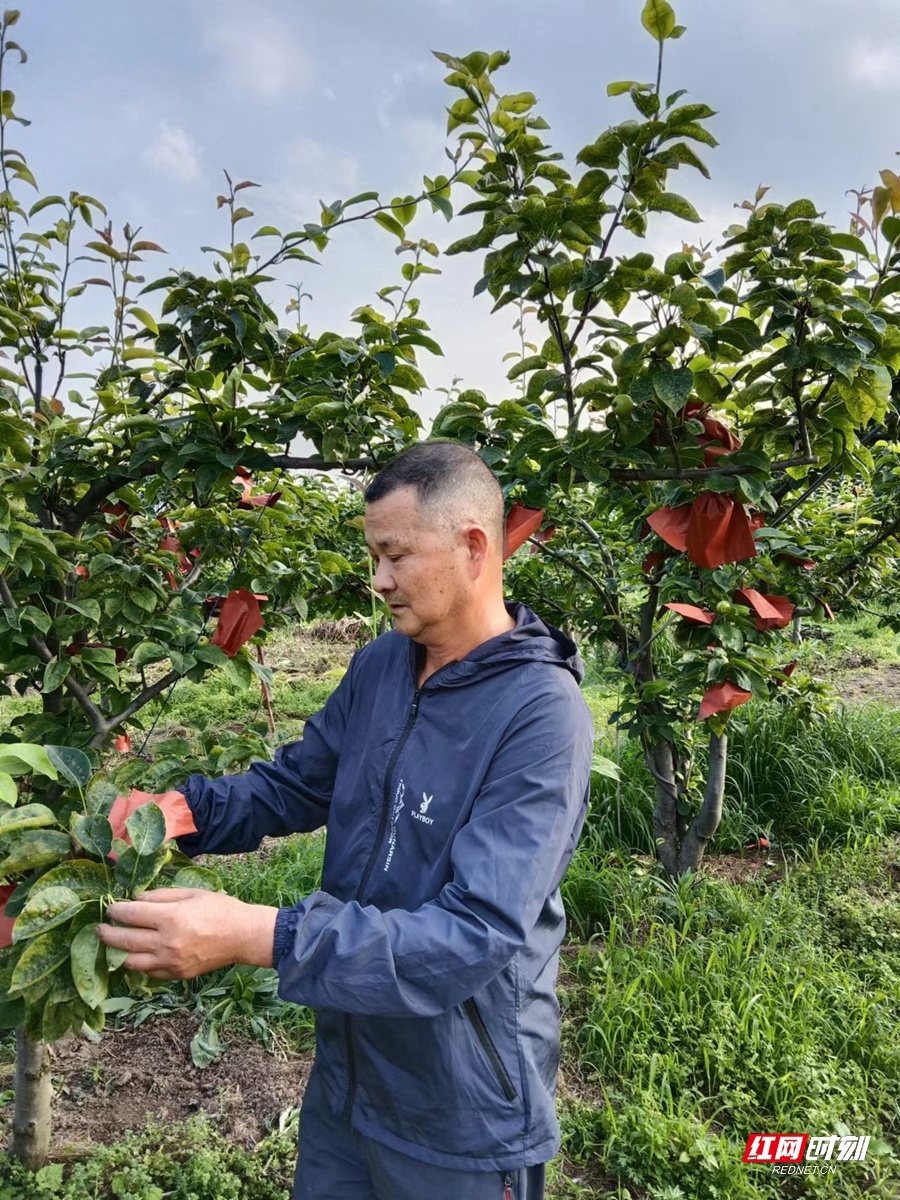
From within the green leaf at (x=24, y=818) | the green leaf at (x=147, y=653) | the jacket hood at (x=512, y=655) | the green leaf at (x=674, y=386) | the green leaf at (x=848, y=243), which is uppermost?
the green leaf at (x=848, y=243)

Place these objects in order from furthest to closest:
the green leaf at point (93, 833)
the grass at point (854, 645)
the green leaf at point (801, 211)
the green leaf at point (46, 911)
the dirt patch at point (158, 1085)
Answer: the grass at point (854, 645)
the dirt patch at point (158, 1085)
the green leaf at point (801, 211)
the green leaf at point (93, 833)
the green leaf at point (46, 911)

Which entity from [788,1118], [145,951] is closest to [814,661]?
[788,1118]

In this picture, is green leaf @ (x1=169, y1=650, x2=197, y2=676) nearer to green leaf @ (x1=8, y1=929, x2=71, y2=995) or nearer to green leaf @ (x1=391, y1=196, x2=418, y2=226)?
green leaf @ (x1=8, y1=929, x2=71, y2=995)

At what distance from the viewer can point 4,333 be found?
1649 mm

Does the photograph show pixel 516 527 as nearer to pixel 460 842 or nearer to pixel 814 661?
pixel 460 842

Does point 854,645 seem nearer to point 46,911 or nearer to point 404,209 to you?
point 404,209

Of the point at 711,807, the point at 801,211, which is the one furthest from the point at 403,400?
the point at 711,807

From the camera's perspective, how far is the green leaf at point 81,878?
2.93 feet

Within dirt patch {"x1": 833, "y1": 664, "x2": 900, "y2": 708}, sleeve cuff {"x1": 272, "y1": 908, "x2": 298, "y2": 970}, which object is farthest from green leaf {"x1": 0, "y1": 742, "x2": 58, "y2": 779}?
dirt patch {"x1": 833, "y1": 664, "x2": 900, "y2": 708}

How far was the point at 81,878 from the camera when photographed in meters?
0.91

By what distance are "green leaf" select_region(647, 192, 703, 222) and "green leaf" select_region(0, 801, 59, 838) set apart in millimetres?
1343

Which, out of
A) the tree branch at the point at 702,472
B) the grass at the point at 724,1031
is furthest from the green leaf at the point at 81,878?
the grass at the point at 724,1031

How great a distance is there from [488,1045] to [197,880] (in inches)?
18.1

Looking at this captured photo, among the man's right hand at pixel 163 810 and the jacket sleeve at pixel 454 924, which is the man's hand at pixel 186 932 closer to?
the jacket sleeve at pixel 454 924
